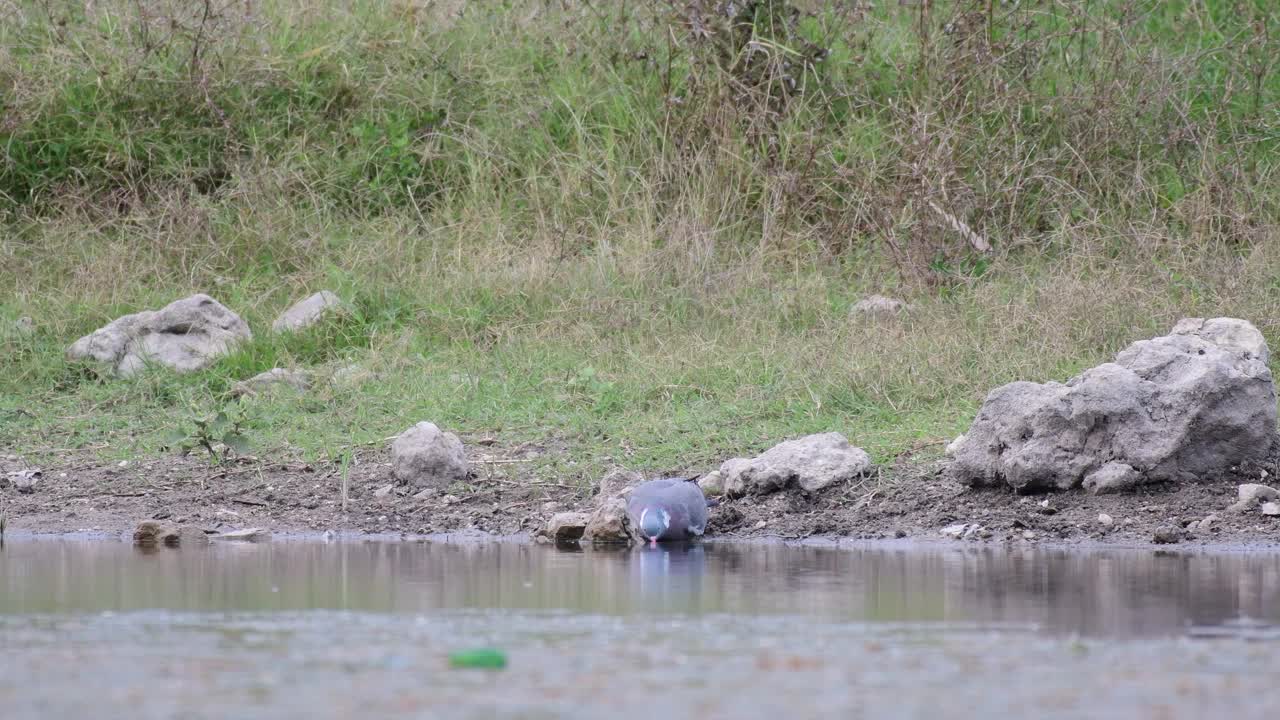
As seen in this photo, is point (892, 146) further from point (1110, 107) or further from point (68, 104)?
point (68, 104)

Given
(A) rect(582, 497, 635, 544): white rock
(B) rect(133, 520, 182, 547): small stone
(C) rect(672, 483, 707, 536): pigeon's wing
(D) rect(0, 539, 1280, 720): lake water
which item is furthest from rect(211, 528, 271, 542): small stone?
(C) rect(672, 483, 707, 536): pigeon's wing

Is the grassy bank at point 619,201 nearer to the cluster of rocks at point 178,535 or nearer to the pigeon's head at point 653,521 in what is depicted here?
the cluster of rocks at point 178,535

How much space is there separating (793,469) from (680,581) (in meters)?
1.28

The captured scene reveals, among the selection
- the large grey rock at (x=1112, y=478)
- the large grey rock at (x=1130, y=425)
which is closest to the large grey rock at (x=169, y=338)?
the large grey rock at (x=1130, y=425)

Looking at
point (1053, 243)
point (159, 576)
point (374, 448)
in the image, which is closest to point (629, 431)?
point (374, 448)

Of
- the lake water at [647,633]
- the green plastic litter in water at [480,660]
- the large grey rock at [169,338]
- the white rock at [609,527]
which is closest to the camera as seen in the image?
the lake water at [647,633]

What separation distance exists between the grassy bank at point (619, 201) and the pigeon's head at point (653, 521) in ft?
4.13

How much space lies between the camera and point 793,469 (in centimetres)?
576

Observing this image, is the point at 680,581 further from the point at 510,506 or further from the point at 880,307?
the point at 880,307

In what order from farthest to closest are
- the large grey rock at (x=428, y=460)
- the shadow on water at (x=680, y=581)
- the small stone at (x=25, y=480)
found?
1. the small stone at (x=25, y=480)
2. the large grey rock at (x=428, y=460)
3. the shadow on water at (x=680, y=581)

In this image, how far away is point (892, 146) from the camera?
893 cm

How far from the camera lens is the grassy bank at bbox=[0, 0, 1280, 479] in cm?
712

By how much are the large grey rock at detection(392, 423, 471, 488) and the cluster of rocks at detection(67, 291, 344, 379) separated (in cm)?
185

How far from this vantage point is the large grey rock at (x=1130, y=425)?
5539 millimetres
